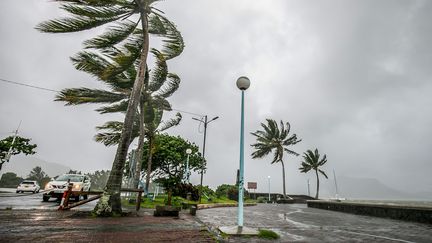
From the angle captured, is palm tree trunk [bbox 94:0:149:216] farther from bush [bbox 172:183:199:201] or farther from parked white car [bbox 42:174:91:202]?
bush [bbox 172:183:199:201]

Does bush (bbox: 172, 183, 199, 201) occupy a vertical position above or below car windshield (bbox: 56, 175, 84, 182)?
below

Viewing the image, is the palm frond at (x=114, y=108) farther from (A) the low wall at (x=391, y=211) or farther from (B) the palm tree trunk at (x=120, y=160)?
(A) the low wall at (x=391, y=211)

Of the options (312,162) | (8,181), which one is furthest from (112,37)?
(8,181)

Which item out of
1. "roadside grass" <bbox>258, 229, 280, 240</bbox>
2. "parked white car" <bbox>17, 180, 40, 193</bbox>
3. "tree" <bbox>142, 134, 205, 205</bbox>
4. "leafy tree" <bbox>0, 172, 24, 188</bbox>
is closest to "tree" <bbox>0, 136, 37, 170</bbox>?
"parked white car" <bbox>17, 180, 40, 193</bbox>

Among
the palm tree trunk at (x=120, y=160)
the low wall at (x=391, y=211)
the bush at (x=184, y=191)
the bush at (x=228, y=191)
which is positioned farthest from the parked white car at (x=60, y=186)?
the bush at (x=228, y=191)

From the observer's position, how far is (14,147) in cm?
2575

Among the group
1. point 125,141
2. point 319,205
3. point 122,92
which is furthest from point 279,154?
point 125,141

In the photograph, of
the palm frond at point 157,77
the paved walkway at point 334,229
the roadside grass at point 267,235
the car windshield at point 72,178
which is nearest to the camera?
the roadside grass at point 267,235

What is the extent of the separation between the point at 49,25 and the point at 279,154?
3913 centimetres

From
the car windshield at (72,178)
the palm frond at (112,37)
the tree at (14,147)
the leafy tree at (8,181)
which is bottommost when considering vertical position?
the leafy tree at (8,181)

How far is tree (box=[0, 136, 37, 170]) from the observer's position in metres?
24.8

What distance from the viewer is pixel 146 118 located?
17.8m

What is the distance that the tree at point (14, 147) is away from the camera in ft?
81.4

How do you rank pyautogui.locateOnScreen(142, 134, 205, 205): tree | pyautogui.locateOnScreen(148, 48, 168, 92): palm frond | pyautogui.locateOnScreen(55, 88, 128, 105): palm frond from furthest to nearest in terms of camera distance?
pyautogui.locateOnScreen(142, 134, 205, 205): tree
pyautogui.locateOnScreen(148, 48, 168, 92): palm frond
pyautogui.locateOnScreen(55, 88, 128, 105): palm frond
